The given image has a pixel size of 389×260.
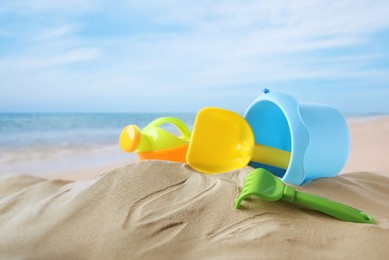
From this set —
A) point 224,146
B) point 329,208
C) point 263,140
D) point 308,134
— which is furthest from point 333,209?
point 263,140

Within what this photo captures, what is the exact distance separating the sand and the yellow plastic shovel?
329mm

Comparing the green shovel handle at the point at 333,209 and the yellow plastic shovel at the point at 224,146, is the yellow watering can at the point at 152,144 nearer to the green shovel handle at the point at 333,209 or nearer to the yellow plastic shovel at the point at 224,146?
the yellow plastic shovel at the point at 224,146

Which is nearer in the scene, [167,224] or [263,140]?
[167,224]

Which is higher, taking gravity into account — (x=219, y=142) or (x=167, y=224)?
(x=219, y=142)

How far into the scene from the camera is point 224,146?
206 cm

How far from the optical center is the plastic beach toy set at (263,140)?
5.90 feet

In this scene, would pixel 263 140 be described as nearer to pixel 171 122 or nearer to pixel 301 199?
pixel 171 122

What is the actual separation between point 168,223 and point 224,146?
0.80 meters

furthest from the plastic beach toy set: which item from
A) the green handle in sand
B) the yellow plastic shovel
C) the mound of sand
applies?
the mound of sand

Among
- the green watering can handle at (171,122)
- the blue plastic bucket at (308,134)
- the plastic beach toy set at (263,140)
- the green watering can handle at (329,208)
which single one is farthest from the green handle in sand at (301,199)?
the green watering can handle at (171,122)

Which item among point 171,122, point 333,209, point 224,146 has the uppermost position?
point 171,122

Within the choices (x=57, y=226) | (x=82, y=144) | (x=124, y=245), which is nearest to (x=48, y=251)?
(x=57, y=226)

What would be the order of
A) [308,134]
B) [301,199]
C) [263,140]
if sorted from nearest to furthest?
1. [301,199]
2. [308,134]
3. [263,140]

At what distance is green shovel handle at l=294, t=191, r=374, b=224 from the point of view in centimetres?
139
